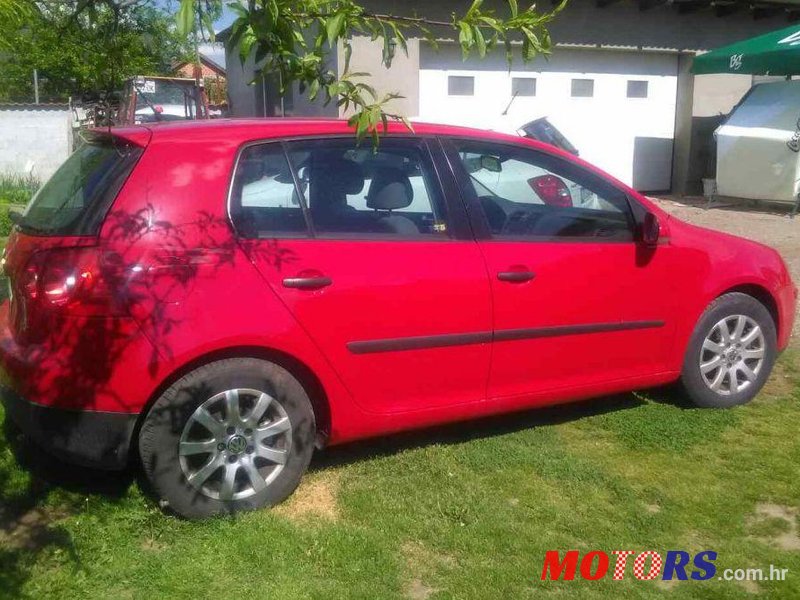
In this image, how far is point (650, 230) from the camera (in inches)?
180

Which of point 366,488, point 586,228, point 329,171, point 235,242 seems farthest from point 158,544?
point 586,228

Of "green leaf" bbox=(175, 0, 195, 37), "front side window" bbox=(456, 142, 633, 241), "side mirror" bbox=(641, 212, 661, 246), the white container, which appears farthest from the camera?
the white container

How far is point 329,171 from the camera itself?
4047 mm

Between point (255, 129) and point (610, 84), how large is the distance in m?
9.70

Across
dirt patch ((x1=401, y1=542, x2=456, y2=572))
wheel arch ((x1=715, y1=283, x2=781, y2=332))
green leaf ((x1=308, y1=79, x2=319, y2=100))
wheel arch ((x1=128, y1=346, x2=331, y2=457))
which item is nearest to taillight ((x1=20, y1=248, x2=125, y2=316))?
wheel arch ((x1=128, y1=346, x2=331, y2=457))

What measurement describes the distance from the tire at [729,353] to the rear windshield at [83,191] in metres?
3.05

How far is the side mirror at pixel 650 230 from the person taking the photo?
4562 mm

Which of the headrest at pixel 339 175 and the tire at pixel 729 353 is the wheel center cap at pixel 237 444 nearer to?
the headrest at pixel 339 175

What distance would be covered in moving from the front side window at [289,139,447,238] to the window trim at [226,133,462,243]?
0.04ft

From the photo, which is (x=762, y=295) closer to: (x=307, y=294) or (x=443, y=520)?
(x=443, y=520)

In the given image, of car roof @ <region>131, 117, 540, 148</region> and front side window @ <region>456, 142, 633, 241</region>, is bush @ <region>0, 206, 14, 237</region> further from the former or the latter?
front side window @ <region>456, 142, 633, 241</region>

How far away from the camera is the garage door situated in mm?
11438

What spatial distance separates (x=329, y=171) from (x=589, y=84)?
926 cm

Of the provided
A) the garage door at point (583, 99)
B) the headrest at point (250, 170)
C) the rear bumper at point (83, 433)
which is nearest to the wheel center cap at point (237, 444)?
the rear bumper at point (83, 433)
